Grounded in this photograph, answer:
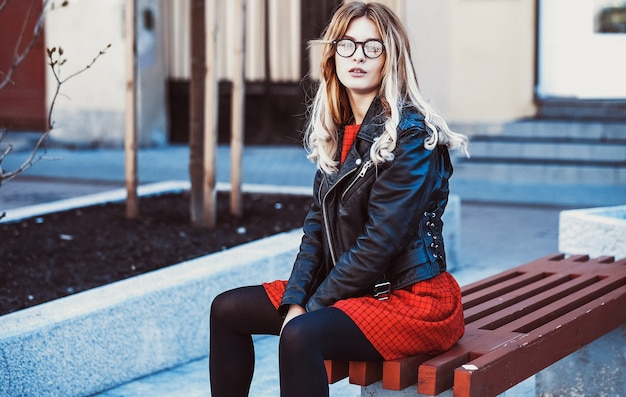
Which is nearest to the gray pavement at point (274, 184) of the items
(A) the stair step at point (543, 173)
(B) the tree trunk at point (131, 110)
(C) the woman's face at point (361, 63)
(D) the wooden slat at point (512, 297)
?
(A) the stair step at point (543, 173)

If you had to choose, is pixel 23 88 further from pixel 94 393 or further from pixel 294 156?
pixel 94 393

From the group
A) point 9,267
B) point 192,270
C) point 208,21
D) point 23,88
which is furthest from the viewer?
point 23,88

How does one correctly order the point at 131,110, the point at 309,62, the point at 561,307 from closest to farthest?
the point at 561,307 < the point at 131,110 < the point at 309,62

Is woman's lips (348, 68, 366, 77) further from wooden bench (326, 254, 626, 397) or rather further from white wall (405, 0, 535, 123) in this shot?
white wall (405, 0, 535, 123)

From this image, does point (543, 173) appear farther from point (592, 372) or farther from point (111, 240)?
point (592, 372)

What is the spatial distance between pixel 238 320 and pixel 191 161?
135 inches

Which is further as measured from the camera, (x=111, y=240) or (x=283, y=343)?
(x=111, y=240)

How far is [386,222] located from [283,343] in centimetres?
49

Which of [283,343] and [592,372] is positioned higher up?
[283,343]

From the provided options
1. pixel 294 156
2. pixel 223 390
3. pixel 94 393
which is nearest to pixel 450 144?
pixel 223 390

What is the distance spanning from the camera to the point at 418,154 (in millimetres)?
3303

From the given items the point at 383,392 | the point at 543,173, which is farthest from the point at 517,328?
the point at 543,173

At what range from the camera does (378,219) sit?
3234 mm

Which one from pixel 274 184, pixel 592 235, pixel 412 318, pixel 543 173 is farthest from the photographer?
pixel 543 173
